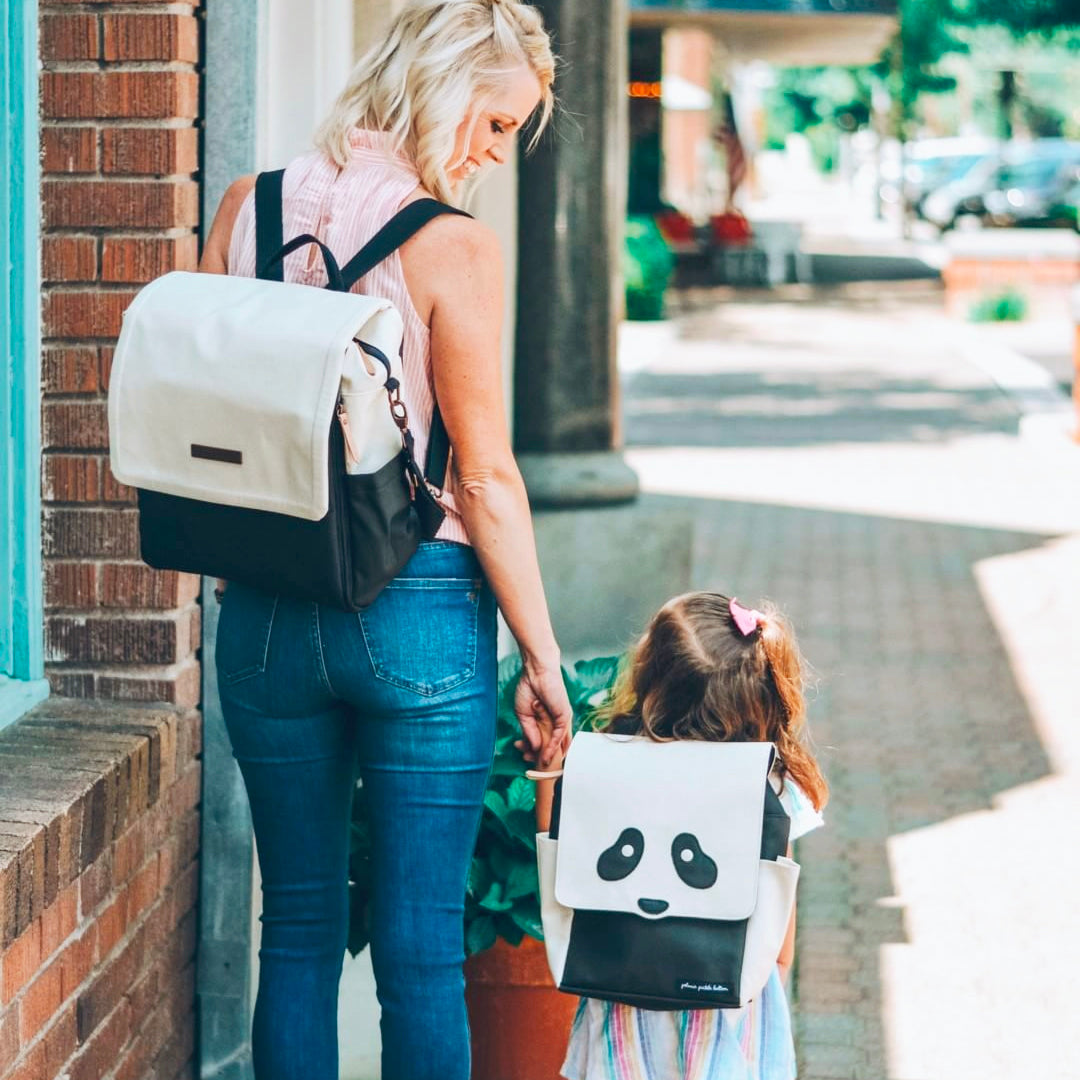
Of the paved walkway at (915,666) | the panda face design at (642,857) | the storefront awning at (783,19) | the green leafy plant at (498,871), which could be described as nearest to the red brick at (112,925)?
the green leafy plant at (498,871)

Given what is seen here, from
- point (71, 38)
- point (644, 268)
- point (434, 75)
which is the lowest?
point (434, 75)

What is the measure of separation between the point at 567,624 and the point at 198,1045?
280cm

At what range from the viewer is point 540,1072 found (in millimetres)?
3381

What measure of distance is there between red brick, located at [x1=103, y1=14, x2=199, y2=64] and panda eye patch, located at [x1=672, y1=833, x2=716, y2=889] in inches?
61.5

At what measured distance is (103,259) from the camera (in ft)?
9.94

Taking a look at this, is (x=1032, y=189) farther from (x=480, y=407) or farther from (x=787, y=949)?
(x=480, y=407)

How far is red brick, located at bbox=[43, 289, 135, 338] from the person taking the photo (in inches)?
119

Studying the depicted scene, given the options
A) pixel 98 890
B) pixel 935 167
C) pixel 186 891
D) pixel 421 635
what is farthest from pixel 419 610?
pixel 935 167

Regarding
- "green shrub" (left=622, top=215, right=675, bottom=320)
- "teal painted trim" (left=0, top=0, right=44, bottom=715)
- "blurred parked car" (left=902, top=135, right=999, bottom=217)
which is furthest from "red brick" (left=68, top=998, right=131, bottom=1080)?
"blurred parked car" (left=902, top=135, right=999, bottom=217)

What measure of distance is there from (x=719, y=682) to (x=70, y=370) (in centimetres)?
124

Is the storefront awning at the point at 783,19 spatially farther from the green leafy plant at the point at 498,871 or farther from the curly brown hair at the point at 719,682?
the curly brown hair at the point at 719,682

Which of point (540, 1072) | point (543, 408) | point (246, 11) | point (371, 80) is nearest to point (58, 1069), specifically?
point (540, 1072)

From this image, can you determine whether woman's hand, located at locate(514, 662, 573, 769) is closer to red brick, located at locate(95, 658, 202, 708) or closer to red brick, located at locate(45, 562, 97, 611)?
red brick, located at locate(95, 658, 202, 708)

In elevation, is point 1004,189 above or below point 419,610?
above
